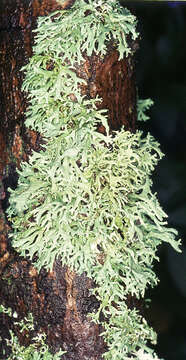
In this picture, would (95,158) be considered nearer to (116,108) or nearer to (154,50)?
(116,108)

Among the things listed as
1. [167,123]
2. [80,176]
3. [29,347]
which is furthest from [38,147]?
[167,123]

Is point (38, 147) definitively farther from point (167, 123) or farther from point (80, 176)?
point (167, 123)

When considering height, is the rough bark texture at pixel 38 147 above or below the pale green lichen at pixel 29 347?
above

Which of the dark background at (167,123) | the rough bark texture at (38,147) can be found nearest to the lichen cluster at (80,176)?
the rough bark texture at (38,147)

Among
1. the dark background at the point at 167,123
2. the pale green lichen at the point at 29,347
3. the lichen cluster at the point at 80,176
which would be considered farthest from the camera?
the dark background at the point at 167,123

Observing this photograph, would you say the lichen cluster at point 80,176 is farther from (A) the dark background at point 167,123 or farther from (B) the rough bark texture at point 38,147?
(A) the dark background at point 167,123
